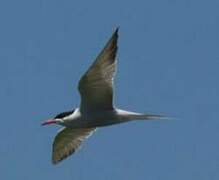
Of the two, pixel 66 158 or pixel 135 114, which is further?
pixel 66 158

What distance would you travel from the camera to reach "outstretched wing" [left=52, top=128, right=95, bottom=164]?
20250 mm

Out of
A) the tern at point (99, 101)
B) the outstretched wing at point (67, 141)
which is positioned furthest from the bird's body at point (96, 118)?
the outstretched wing at point (67, 141)

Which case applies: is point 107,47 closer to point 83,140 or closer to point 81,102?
point 81,102

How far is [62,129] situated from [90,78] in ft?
10.1

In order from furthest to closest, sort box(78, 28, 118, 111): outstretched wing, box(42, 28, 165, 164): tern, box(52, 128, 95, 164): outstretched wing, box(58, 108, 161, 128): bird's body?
box(52, 128, 95, 164): outstretched wing < box(58, 108, 161, 128): bird's body < box(42, 28, 165, 164): tern < box(78, 28, 118, 111): outstretched wing

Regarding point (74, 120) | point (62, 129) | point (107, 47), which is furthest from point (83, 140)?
point (107, 47)

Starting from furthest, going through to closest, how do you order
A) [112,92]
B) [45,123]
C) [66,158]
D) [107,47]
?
[66,158], [45,123], [112,92], [107,47]

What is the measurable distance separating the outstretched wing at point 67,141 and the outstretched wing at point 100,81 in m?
2.36

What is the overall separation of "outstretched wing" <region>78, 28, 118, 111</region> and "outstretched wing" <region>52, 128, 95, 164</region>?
7.76ft

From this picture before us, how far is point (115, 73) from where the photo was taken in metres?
17.3

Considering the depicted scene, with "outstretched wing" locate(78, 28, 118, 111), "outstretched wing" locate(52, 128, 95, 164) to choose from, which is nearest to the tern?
"outstretched wing" locate(78, 28, 118, 111)

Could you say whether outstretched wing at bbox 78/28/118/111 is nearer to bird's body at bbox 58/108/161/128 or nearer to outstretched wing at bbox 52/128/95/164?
bird's body at bbox 58/108/161/128

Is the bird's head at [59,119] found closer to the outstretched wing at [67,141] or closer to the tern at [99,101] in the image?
the tern at [99,101]

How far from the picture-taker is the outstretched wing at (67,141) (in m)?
20.2
